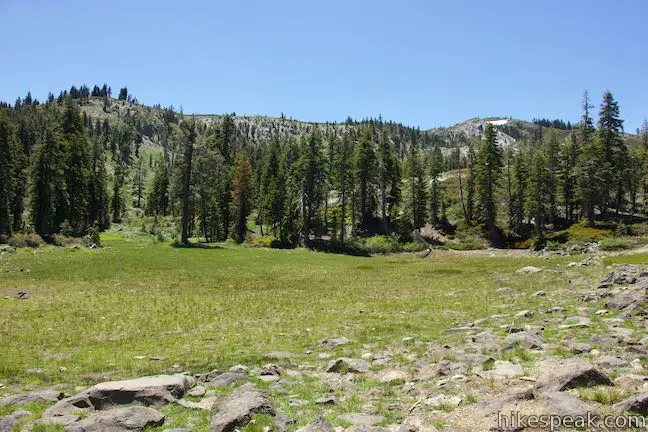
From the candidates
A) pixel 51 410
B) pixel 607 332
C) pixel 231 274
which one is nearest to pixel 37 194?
pixel 231 274

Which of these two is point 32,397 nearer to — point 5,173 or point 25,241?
point 25,241

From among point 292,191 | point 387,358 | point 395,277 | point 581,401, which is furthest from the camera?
point 292,191

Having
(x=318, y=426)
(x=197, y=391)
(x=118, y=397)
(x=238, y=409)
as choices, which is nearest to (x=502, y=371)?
(x=318, y=426)

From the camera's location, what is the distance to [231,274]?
1471 inches

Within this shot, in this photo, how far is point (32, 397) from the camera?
9.71 meters

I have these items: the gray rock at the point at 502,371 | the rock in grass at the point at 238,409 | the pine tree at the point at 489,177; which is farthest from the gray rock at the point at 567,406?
the pine tree at the point at 489,177

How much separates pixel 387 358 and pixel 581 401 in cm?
607

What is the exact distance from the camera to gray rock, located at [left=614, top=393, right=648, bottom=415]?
22.3ft

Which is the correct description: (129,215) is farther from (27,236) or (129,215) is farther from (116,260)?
(116,260)

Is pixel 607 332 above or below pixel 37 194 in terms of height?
below

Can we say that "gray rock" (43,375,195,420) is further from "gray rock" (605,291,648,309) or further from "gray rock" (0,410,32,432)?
"gray rock" (605,291,648,309)

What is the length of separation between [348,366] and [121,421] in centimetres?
560

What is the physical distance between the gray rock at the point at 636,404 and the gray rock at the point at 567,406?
41 cm

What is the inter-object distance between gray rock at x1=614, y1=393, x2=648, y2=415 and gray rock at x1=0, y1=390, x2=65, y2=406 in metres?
10.8
